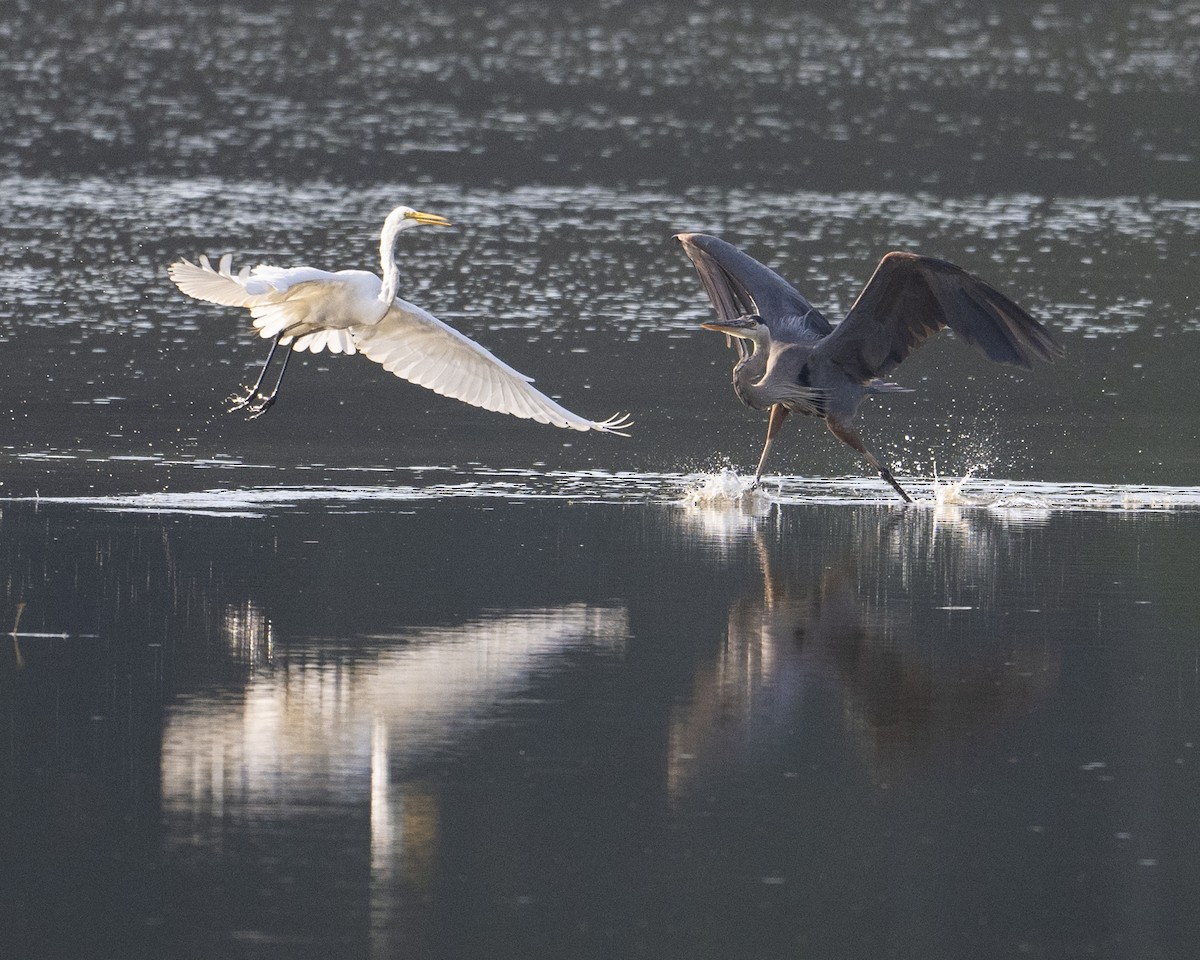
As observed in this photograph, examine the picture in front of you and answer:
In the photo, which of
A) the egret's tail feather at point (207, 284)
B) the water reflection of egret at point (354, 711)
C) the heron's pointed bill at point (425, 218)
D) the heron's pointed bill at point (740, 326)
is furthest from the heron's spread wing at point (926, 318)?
the water reflection of egret at point (354, 711)

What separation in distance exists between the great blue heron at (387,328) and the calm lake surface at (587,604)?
2.02 ft

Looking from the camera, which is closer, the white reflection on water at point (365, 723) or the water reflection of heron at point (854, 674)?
the white reflection on water at point (365, 723)

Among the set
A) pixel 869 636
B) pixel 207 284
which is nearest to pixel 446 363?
pixel 207 284

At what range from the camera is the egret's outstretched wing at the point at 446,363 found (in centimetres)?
1364

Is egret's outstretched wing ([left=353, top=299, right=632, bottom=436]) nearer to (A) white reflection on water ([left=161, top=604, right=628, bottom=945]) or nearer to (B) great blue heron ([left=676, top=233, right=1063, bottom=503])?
(B) great blue heron ([left=676, top=233, right=1063, bottom=503])

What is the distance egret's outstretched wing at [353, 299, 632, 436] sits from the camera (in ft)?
44.8

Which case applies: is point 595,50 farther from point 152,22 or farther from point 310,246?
point 310,246

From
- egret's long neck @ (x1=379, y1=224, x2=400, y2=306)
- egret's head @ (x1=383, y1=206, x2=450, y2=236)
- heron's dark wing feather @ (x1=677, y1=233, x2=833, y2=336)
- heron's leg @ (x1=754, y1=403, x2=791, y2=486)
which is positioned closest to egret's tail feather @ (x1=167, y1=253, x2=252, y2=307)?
egret's long neck @ (x1=379, y1=224, x2=400, y2=306)

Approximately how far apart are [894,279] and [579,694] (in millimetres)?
5006

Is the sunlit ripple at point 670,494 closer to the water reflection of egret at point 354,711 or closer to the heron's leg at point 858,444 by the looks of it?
the heron's leg at point 858,444

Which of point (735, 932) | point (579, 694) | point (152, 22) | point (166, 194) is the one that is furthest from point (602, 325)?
point (152, 22)

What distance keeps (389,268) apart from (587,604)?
12.2 ft

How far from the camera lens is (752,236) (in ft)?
84.9

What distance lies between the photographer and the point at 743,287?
14781mm
